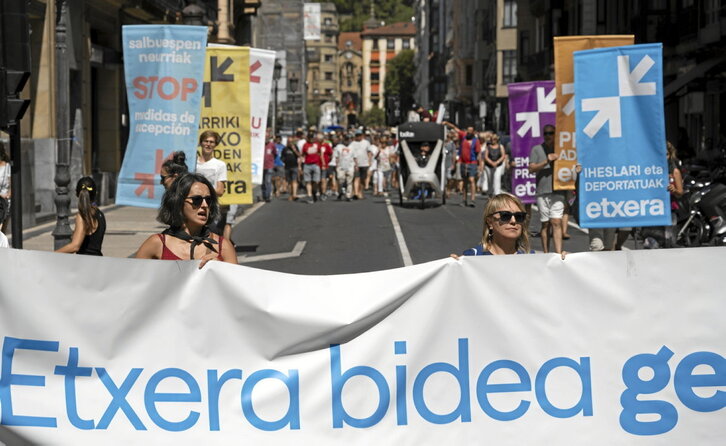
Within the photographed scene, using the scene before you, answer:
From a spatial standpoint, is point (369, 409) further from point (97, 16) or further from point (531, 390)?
point (97, 16)

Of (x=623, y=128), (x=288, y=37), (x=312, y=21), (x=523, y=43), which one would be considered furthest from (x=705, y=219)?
(x=312, y=21)

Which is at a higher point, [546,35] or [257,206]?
[546,35]

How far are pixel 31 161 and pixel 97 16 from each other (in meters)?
7.33

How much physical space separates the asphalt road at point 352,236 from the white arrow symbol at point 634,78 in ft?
15.5

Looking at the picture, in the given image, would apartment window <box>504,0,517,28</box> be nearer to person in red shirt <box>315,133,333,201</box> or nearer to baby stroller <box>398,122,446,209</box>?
person in red shirt <box>315,133,333,201</box>

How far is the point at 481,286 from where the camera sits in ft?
19.6

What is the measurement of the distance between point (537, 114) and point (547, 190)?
1747 millimetres

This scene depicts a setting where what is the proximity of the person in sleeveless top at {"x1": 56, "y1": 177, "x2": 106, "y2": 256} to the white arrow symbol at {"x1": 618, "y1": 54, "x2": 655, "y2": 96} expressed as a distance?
523 cm

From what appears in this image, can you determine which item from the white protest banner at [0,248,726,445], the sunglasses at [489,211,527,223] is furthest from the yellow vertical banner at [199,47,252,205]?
the white protest banner at [0,248,726,445]

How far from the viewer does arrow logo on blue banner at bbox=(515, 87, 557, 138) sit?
17.2m

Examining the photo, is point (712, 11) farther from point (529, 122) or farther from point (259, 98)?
point (259, 98)

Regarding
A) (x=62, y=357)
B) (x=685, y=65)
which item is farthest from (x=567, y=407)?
(x=685, y=65)

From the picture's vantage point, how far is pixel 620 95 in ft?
39.4

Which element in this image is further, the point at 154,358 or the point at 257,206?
the point at 257,206
